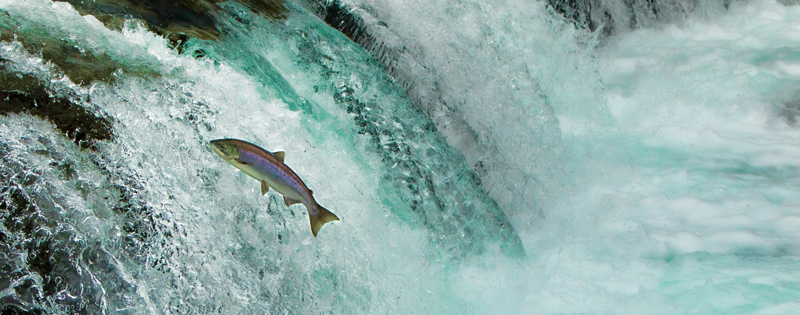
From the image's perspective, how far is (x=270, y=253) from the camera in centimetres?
247

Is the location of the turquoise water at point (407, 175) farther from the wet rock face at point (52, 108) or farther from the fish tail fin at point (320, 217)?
the fish tail fin at point (320, 217)

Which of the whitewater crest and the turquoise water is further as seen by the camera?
the turquoise water

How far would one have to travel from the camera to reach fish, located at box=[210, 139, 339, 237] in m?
1.61

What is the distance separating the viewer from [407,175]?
10.2ft

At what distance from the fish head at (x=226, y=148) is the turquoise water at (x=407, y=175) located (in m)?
0.76

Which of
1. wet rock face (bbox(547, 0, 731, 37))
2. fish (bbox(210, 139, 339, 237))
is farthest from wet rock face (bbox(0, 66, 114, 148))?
wet rock face (bbox(547, 0, 731, 37))

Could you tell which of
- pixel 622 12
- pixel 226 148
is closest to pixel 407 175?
pixel 226 148

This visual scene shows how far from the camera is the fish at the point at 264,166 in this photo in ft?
5.28

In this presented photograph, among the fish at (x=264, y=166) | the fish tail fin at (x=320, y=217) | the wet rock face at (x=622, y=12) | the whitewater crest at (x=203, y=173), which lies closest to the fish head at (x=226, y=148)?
the fish at (x=264, y=166)

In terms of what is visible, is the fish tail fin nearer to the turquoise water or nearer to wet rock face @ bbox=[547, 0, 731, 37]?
the turquoise water

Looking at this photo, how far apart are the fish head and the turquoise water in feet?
2.48

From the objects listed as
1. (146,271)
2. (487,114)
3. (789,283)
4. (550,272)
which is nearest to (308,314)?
(146,271)

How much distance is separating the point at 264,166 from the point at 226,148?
126 millimetres

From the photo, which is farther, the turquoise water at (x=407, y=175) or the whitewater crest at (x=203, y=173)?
the turquoise water at (x=407, y=175)
